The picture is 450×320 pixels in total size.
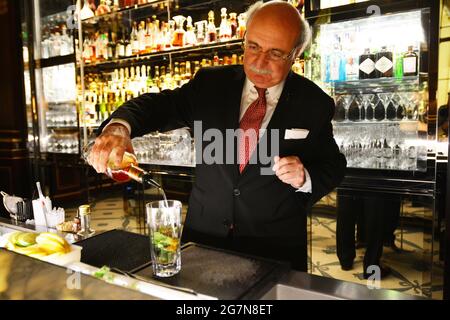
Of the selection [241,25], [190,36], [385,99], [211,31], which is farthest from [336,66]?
[190,36]

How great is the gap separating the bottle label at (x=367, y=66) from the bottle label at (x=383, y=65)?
0.03 meters

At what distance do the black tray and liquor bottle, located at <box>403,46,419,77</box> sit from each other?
2166mm

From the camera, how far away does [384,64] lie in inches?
109

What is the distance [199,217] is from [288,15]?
0.88 metres

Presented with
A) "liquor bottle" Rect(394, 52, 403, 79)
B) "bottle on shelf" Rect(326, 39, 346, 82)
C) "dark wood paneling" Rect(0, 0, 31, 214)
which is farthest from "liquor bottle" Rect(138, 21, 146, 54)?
"liquor bottle" Rect(394, 52, 403, 79)

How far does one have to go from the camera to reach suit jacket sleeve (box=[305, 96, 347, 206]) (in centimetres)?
150

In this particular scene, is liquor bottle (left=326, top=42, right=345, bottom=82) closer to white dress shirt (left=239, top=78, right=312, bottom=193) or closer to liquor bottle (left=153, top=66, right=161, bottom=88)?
→ white dress shirt (left=239, top=78, right=312, bottom=193)

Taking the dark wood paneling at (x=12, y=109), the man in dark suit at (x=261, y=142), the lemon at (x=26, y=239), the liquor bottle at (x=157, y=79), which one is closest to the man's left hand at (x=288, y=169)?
the man in dark suit at (x=261, y=142)

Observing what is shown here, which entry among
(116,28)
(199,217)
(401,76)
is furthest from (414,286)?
(116,28)

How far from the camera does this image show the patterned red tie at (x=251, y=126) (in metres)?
1.58

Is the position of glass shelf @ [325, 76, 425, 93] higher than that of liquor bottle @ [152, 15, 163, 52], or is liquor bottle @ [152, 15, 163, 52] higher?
liquor bottle @ [152, 15, 163, 52]

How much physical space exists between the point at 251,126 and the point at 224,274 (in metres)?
0.79

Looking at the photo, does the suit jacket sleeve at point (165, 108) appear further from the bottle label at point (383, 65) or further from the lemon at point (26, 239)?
the bottle label at point (383, 65)
